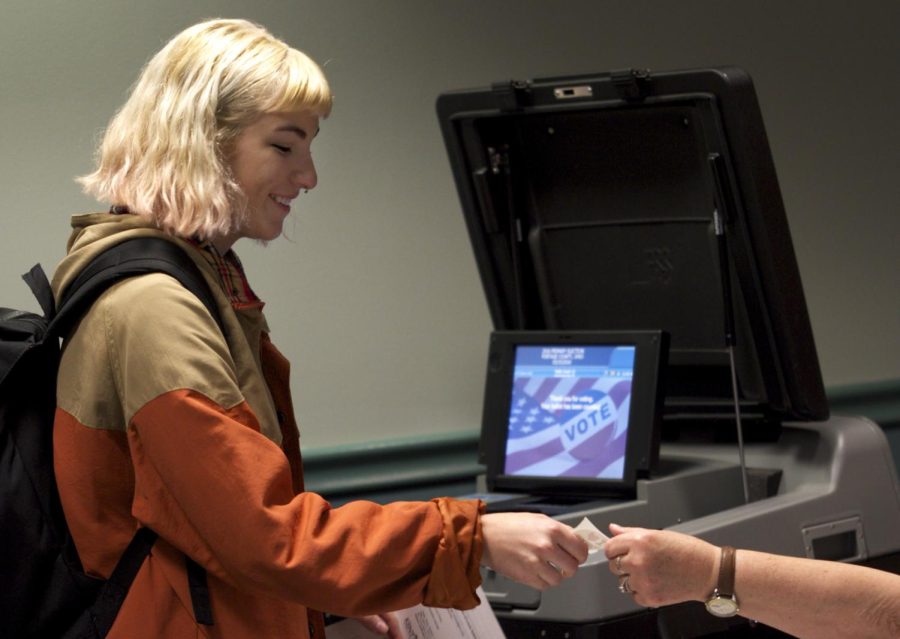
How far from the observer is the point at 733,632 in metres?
2.02

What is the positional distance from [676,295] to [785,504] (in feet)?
1.45

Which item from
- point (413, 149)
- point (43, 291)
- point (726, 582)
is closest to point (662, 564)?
point (726, 582)

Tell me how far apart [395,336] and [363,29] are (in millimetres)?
683

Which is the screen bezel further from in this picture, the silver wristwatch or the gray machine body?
the silver wristwatch

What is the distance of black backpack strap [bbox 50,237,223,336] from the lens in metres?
1.30

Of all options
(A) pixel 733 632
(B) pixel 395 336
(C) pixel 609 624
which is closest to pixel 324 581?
(C) pixel 609 624

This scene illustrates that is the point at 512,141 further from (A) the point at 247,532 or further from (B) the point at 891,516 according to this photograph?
(A) the point at 247,532

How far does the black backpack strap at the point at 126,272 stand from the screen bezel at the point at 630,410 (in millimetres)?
1005

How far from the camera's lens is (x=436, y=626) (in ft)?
5.58

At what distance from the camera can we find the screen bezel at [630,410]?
217 centimetres

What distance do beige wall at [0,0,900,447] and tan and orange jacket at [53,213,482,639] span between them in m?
1.31

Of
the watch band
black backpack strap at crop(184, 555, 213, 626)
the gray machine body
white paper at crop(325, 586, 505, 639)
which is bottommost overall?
the gray machine body

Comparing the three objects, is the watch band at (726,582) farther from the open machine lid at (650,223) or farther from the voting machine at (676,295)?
the open machine lid at (650,223)

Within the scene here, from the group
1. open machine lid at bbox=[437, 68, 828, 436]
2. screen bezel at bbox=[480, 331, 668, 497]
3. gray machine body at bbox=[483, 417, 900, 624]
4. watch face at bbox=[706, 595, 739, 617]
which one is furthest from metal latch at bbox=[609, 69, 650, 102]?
watch face at bbox=[706, 595, 739, 617]
